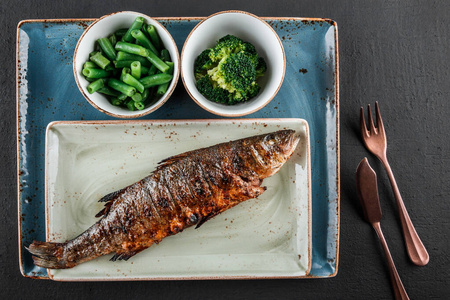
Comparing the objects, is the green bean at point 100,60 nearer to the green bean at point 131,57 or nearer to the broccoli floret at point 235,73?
the green bean at point 131,57

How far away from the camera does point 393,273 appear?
2.41 m

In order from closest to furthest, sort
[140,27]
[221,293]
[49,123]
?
[140,27] → [49,123] → [221,293]

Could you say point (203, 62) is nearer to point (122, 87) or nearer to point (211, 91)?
point (211, 91)

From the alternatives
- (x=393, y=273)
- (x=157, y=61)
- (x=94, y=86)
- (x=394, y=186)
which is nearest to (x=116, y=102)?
(x=94, y=86)

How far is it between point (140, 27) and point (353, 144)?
5.73ft

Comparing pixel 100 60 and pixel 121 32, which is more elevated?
pixel 121 32

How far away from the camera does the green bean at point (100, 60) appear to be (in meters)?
2.03

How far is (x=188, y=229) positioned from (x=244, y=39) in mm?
1383

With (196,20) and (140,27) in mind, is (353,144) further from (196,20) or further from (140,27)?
(140,27)

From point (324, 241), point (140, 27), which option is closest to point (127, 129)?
point (140, 27)

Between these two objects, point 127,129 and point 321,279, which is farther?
point 321,279

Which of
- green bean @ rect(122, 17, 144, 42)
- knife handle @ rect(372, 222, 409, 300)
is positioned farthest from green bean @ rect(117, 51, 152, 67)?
knife handle @ rect(372, 222, 409, 300)

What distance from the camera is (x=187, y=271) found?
2.26 metres

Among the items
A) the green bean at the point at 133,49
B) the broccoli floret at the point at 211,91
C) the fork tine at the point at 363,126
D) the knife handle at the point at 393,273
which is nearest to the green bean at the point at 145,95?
the green bean at the point at 133,49
